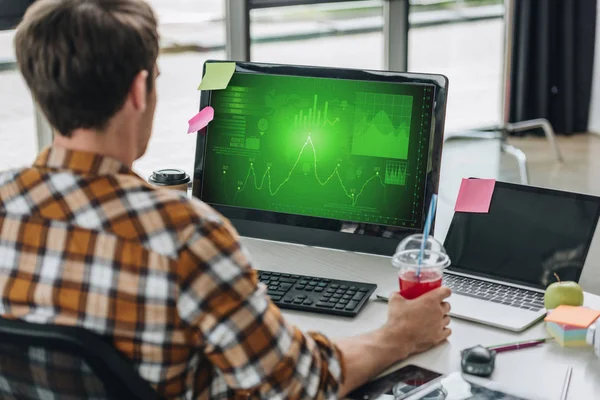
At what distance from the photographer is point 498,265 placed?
171cm

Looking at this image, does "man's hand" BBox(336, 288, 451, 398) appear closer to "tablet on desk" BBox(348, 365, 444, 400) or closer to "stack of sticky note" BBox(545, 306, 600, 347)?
"tablet on desk" BBox(348, 365, 444, 400)

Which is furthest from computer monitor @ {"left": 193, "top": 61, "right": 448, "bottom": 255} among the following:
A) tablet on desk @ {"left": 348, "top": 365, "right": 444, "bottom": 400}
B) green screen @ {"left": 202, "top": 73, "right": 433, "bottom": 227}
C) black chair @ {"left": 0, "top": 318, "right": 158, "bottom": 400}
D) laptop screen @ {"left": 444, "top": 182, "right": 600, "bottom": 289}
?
black chair @ {"left": 0, "top": 318, "right": 158, "bottom": 400}

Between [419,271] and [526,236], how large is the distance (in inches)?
13.1

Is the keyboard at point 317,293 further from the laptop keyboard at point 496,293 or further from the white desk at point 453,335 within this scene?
the laptop keyboard at point 496,293

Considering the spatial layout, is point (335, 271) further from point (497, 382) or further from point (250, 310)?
point (250, 310)

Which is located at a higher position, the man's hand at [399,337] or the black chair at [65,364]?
the black chair at [65,364]

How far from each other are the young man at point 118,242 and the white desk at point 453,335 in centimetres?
36

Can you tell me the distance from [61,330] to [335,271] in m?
0.86

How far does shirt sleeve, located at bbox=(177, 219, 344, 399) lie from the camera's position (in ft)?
3.55

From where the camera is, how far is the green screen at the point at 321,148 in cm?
176

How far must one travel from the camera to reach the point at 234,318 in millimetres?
1094

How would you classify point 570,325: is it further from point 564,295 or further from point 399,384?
point 399,384

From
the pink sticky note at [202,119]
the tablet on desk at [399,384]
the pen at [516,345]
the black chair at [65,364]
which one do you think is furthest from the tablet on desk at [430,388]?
the pink sticky note at [202,119]

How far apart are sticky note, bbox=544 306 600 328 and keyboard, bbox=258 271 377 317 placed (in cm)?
34
